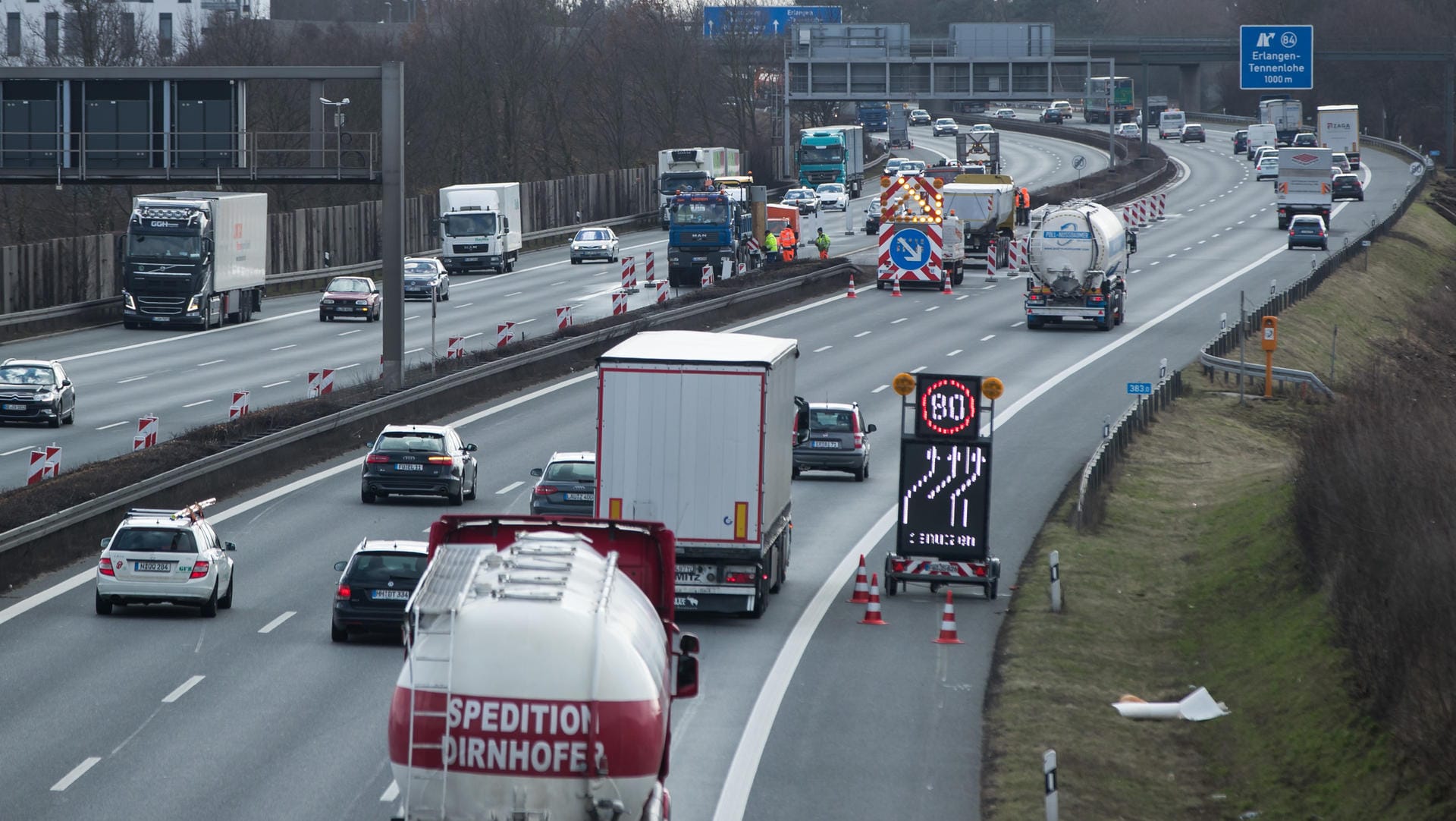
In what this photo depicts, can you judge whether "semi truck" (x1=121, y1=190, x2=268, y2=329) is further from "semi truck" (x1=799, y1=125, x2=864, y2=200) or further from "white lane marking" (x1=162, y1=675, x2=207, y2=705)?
"semi truck" (x1=799, y1=125, x2=864, y2=200)

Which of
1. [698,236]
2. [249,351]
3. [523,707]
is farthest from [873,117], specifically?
[523,707]

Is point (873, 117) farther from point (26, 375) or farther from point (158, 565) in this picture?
point (158, 565)

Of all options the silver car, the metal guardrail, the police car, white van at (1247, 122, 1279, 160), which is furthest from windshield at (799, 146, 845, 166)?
the police car

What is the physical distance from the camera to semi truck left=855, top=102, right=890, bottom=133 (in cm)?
16300

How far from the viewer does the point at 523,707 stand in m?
11.0

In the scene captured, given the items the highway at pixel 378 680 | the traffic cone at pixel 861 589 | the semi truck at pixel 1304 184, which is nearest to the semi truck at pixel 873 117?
the semi truck at pixel 1304 184

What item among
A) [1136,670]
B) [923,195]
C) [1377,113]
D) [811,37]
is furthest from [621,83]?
[1136,670]

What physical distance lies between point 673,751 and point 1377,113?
498ft

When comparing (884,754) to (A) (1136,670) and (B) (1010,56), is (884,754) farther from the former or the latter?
(B) (1010,56)

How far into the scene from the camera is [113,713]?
18.8 meters

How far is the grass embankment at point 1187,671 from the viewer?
1677 cm

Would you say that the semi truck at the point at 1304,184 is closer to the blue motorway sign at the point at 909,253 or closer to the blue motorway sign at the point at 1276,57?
the blue motorway sign at the point at 1276,57

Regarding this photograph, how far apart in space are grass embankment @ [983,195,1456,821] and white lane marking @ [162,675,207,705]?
26.6 feet

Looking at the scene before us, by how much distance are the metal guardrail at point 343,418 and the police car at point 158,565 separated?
2.58 meters
